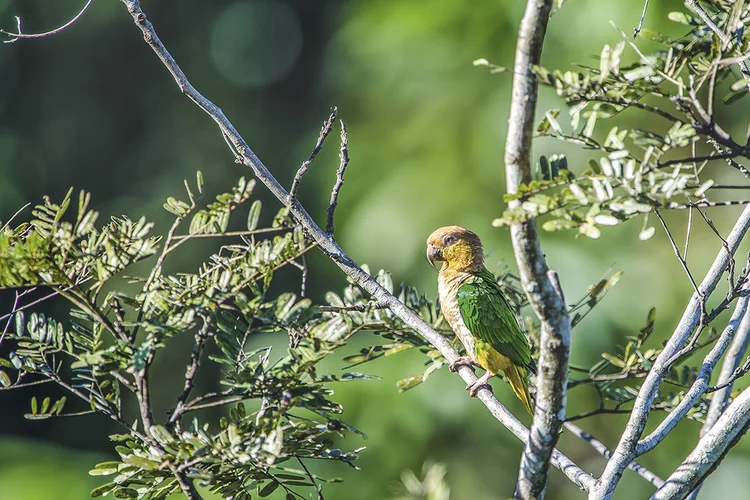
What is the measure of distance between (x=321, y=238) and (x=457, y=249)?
3.06 ft

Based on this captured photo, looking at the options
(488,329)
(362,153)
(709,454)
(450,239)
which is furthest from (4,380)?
(362,153)

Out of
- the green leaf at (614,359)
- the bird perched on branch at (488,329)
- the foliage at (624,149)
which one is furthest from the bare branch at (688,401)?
the bird perched on branch at (488,329)

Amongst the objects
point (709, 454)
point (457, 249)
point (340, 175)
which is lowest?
point (709, 454)

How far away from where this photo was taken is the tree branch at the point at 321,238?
1120 mm

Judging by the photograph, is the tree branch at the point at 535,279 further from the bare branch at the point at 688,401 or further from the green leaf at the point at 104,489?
the green leaf at the point at 104,489

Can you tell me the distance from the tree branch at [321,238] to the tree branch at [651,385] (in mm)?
55

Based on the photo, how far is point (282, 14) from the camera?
755 centimetres

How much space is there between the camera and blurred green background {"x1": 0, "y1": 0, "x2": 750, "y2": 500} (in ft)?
13.6

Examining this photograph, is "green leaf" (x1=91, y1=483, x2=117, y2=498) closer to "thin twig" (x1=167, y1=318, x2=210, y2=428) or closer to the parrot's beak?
"thin twig" (x1=167, y1=318, x2=210, y2=428)

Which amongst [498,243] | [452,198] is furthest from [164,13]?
[498,243]

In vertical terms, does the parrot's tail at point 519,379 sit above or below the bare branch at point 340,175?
below

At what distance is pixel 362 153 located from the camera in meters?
5.50

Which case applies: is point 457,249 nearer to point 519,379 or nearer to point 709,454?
point 519,379

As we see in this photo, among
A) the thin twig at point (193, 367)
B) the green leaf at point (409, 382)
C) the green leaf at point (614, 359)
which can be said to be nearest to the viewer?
the thin twig at point (193, 367)
